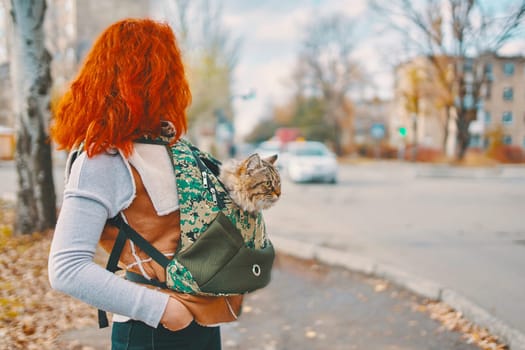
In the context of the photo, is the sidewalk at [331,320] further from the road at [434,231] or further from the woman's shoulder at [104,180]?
the woman's shoulder at [104,180]

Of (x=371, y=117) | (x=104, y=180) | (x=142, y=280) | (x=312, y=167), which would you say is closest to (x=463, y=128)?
(x=312, y=167)

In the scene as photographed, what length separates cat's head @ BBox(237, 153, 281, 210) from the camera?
161 cm

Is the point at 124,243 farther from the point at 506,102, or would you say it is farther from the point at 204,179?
the point at 506,102

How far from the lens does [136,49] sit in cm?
153

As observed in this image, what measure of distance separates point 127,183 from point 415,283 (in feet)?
16.9

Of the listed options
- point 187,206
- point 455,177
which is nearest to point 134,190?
point 187,206

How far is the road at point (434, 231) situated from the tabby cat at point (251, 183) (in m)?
0.40

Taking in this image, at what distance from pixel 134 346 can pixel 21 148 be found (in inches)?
231

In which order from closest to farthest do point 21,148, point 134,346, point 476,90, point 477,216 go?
point 134,346
point 21,148
point 477,216
point 476,90

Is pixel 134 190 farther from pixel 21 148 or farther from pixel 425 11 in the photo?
pixel 425 11

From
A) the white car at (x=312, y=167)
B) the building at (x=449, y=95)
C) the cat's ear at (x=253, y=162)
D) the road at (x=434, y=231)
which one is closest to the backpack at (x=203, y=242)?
the cat's ear at (x=253, y=162)

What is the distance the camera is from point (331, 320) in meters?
4.98

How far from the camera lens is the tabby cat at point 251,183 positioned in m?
1.59

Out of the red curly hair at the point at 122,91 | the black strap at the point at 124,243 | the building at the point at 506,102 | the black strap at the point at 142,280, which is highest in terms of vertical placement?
the building at the point at 506,102
